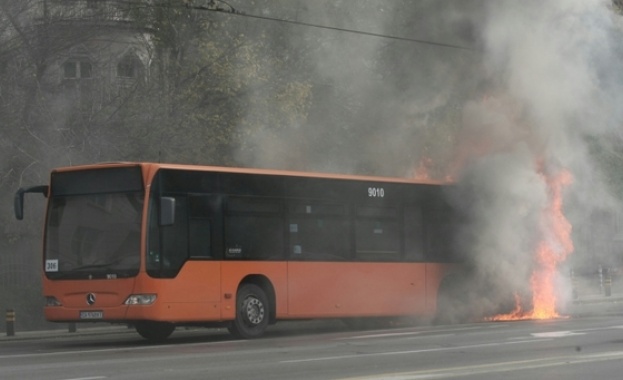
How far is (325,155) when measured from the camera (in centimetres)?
3120

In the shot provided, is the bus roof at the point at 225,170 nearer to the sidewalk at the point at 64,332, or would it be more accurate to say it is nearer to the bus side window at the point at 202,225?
the bus side window at the point at 202,225

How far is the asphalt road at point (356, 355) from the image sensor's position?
43.8 ft

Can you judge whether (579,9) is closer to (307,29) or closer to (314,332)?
(307,29)

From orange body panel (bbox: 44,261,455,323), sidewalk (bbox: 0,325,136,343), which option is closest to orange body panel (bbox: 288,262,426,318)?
orange body panel (bbox: 44,261,455,323)

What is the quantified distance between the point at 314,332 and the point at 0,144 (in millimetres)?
8650

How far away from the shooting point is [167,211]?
63.1ft

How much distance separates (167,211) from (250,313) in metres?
2.81

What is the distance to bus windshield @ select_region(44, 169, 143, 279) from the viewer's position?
19422 millimetres

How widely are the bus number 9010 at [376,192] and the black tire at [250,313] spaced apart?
12.0 feet

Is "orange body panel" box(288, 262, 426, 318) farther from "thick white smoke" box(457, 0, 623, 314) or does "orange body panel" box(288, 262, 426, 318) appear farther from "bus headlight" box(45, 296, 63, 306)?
"bus headlight" box(45, 296, 63, 306)

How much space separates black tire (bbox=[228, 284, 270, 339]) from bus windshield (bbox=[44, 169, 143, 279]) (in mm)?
2367

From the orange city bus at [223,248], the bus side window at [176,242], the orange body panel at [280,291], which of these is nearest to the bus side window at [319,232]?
the orange city bus at [223,248]

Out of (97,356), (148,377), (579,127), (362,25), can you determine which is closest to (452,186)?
(579,127)

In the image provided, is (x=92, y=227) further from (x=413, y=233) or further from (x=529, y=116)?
(x=529, y=116)
